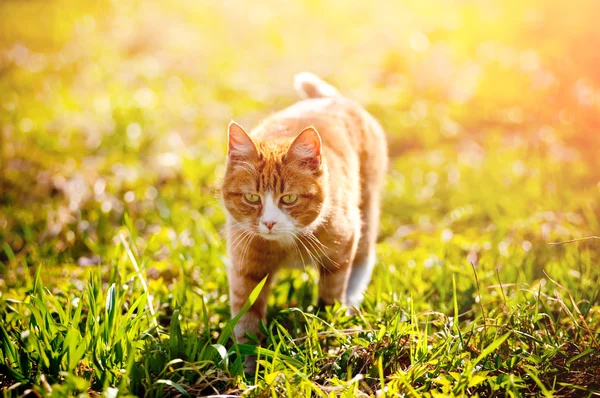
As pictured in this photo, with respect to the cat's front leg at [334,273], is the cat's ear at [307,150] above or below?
above

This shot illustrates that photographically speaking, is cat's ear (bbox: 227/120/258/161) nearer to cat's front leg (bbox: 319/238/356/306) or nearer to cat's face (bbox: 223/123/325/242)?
cat's face (bbox: 223/123/325/242)

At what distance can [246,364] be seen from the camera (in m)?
2.61

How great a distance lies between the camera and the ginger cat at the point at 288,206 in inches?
104

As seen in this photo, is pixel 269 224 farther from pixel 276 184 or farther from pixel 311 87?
pixel 311 87

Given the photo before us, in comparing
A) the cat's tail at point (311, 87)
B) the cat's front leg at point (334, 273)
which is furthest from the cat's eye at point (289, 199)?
the cat's tail at point (311, 87)

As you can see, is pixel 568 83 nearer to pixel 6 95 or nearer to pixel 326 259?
pixel 326 259

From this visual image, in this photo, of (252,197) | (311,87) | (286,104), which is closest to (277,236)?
(252,197)

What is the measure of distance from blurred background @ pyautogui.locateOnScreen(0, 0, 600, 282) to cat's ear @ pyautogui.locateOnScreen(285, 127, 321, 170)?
0.59 metres

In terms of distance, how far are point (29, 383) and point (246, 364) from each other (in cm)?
91

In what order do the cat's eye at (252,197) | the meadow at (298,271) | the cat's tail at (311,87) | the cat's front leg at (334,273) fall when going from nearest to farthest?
1. the meadow at (298,271)
2. the cat's eye at (252,197)
3. the cat's front leg at (334,273)
4. the cat's tail at (311,87)

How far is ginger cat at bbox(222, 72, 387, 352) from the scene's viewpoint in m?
2.64

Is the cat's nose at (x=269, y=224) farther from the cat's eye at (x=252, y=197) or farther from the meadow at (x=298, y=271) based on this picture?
the meadow at (x=298, y=271)

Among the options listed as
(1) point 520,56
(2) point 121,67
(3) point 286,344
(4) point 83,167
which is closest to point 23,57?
(2) point 121,67

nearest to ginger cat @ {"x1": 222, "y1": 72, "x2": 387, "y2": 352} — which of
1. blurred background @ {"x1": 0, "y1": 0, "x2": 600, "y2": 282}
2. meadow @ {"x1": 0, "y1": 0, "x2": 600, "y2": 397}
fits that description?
meadow @ {"x1": 0, "y1": 0, "x2": 600, "y2": 397}
